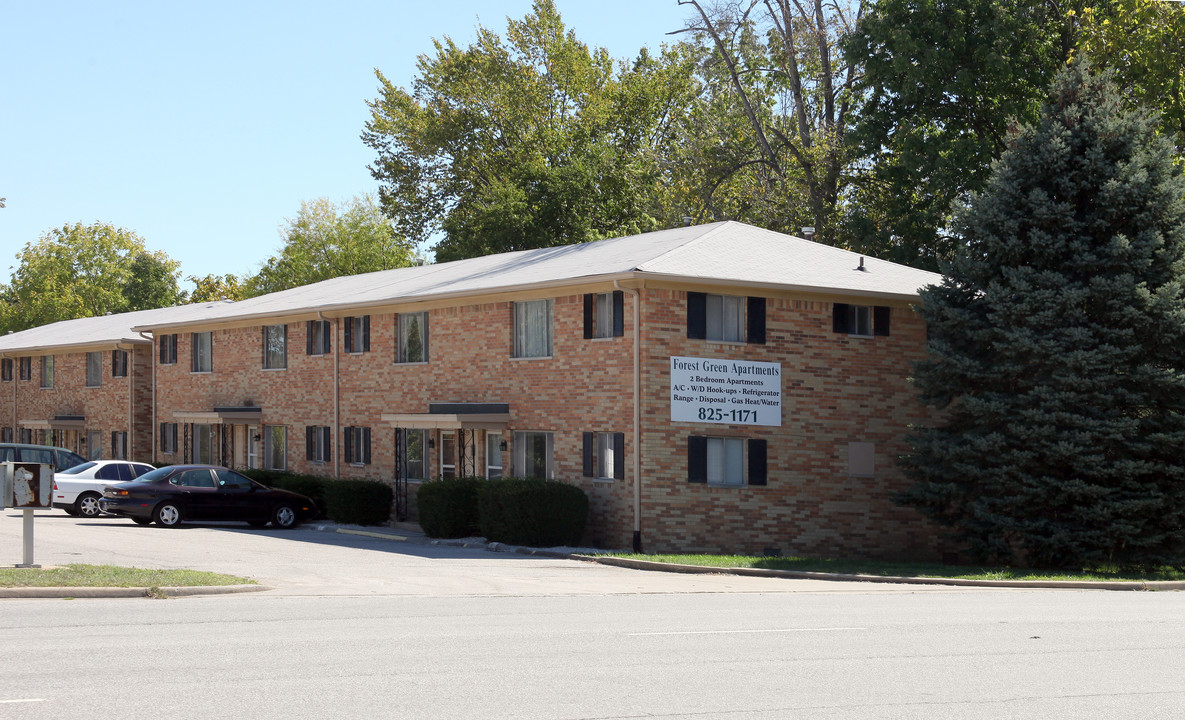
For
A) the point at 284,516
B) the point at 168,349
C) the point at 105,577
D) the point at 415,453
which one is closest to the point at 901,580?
the point at 105,577

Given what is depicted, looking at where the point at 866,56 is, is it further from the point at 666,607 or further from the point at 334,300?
the point at 666,607

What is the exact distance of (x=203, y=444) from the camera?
4084 cm

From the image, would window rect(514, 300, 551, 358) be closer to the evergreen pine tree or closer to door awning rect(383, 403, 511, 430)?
door awning rect(383, 403, 511, 430)

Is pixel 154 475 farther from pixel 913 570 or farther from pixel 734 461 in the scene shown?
pixel 913 570

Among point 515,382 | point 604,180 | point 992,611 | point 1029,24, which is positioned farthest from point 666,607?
point 604,180

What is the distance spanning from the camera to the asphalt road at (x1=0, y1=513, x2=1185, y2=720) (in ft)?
28.5

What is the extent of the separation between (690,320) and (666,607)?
10468mm

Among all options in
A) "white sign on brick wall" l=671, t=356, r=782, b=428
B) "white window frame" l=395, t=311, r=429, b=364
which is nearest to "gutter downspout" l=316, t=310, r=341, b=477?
"white window frame" l=395, t=311, r=429, b=364

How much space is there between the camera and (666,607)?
15.7 metres

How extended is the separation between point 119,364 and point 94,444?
12.5ft

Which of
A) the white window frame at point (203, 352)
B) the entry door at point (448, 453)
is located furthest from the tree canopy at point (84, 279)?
the entry door at point (448, 453)

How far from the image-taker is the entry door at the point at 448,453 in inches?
1180

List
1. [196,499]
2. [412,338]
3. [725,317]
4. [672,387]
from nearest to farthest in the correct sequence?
[672,387] → [725,317] → [196,499] → [412,338]

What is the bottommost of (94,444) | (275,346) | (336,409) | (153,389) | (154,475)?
(154,475)
